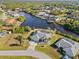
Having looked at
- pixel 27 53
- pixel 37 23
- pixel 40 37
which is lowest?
pixel 37 23

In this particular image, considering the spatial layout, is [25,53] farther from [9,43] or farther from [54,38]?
[54,38]

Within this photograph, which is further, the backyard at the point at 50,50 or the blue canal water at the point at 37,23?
the blue canal water at the point at 37,23

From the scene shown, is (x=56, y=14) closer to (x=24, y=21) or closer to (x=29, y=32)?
(x=24, y=21)

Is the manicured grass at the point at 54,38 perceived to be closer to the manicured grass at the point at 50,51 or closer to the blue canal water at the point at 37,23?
the manicured grass at the point at 50,51

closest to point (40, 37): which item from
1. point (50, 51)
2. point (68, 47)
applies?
point (50, 51)

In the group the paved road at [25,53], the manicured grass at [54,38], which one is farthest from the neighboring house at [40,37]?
the paved road at [25,53]
